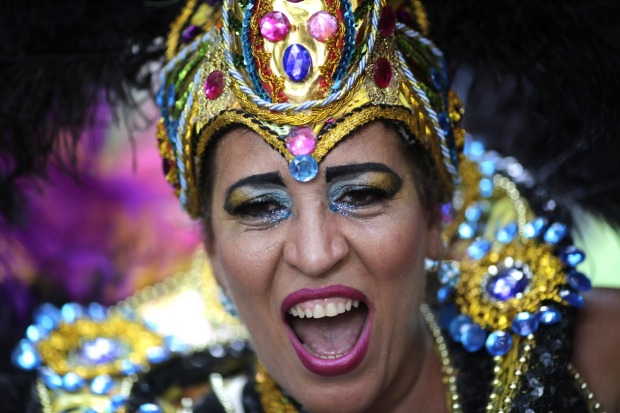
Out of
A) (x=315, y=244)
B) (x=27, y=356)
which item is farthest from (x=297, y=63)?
(x=27, y=356)

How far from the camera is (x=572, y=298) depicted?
272 centimetres

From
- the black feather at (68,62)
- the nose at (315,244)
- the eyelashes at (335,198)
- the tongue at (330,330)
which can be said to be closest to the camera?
the nose at (315,244)

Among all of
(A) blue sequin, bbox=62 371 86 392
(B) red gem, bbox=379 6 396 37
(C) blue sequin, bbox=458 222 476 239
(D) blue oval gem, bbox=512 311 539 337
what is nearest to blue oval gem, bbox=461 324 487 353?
(D) blue oval gem, bbox=512 311 539 337

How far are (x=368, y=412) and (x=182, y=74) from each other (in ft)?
3.60

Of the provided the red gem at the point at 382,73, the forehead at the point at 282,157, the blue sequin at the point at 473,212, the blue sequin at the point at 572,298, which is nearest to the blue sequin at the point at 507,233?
the blue sequin at the point at 473,212

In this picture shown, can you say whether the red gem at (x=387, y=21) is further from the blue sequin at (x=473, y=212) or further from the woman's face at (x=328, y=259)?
the blue sequin at (x=473, y=212)

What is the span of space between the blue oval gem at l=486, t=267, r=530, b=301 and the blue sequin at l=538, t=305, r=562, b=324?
0.11m

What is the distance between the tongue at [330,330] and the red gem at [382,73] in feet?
1.97

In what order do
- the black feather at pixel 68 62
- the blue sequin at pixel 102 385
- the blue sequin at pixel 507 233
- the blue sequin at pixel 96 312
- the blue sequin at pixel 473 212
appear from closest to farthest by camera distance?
the black feather at pixel 68 62, the blue sequin at pixel 507 233, the blue sequin at pixel 102 385, the blue sequin at pixel 473 212, the blue sequin at pixel 96 312

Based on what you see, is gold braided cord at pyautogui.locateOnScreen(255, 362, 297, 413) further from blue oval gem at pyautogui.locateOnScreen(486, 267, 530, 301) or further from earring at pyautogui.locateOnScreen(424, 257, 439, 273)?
blue oval gem at pyautogui.locateOnScreen(486, 267, 530, 301)

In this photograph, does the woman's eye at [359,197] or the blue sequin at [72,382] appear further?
the blue sequin at [72,382]

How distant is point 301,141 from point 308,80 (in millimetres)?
160

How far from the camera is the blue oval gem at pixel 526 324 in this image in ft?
8.91

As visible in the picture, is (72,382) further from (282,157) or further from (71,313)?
(282,157)
